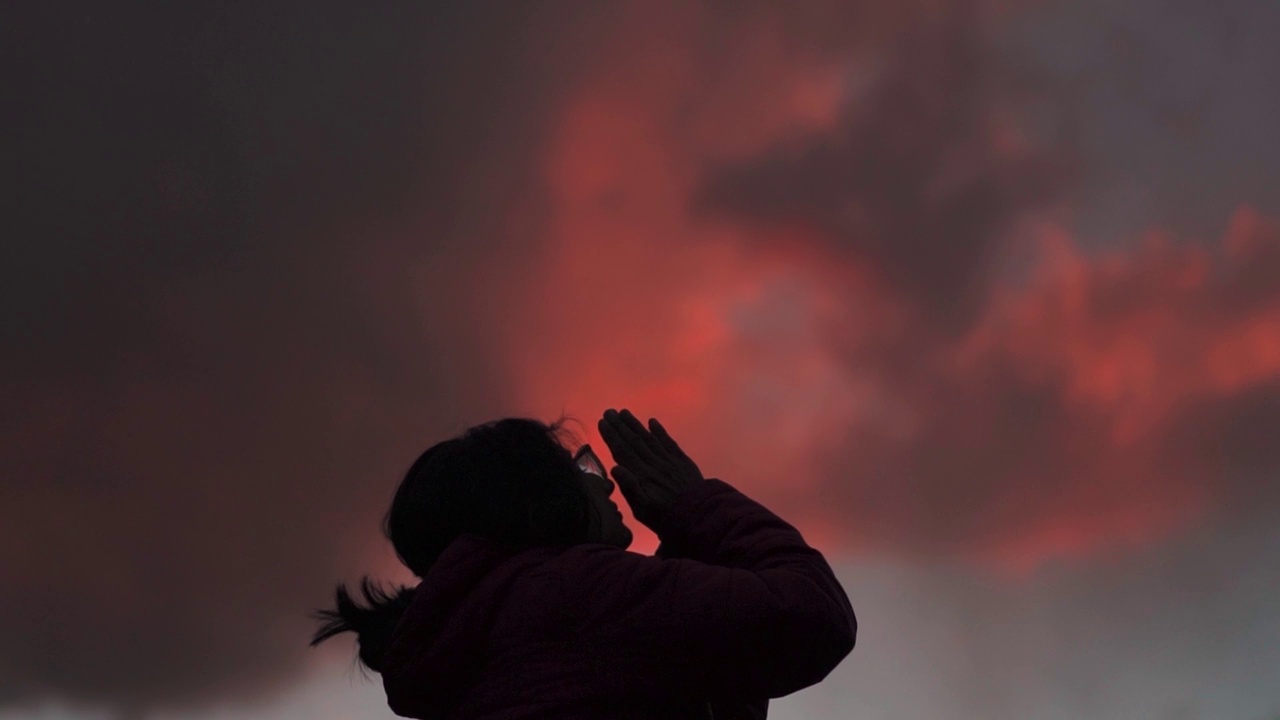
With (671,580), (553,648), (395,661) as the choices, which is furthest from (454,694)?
(671,580)

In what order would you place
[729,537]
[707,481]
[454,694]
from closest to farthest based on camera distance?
1. [454,694]
2. [729,537]
3. [707,481]

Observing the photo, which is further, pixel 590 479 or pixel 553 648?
pixel 590 479

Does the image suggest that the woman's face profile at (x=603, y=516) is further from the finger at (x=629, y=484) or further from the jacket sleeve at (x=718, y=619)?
the jacket sleeve at (x=718, y=619)

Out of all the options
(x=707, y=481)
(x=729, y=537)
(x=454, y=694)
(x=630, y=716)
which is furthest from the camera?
(x=707, y=481)

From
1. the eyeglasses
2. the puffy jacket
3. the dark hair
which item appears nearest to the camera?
the puffy jacket

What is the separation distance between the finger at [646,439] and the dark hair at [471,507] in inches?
14.7

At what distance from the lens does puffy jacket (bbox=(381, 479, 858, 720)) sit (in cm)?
313

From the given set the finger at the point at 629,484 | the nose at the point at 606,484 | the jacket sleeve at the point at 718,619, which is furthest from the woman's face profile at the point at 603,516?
the jacket sleeve at the point at 718,619

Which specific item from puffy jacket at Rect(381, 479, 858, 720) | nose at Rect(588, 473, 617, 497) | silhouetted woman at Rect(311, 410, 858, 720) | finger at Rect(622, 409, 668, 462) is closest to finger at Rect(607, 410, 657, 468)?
finger at Rect(622, 409, 668, 462)

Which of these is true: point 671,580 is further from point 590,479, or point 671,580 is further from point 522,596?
point 590,479

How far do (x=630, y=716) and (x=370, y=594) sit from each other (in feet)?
3.94

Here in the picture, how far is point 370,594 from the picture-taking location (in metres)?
3.82

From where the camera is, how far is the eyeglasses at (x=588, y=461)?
397 cm

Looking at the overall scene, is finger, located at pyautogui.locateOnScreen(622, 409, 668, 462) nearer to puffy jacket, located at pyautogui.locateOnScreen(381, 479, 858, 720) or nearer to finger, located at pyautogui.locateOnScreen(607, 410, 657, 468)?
finger, located at pyautogui.locateOnScreen(607, 410, 657, 468)
